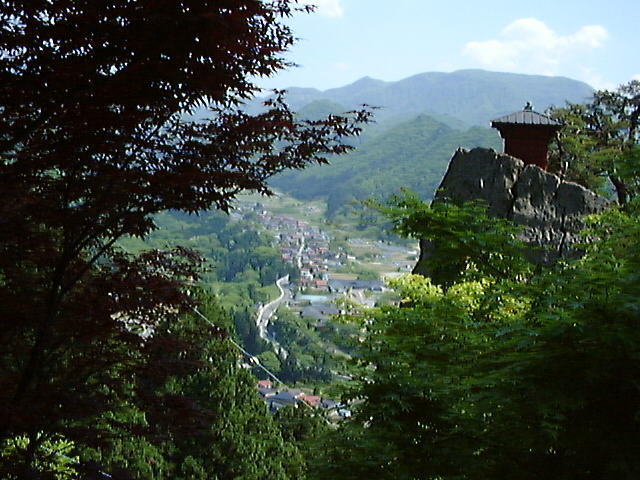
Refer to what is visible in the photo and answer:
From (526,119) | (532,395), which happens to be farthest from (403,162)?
(532,395)

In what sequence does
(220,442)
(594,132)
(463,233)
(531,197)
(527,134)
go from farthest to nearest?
1. (594,132)
2. (220,442)
3. (527,134)
4. (531,197)
5. (463,233)

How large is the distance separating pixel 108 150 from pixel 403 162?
546ft

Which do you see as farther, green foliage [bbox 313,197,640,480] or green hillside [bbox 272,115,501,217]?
green hillside [bbox 272,115,501,217]

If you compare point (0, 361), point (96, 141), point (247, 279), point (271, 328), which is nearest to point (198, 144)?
point (96, 141)

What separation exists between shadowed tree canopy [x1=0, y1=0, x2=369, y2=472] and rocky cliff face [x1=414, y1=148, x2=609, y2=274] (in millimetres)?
9044

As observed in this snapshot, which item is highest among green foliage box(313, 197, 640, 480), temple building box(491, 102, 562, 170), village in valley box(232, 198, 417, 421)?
temple building box(491, 102, 562, 170)

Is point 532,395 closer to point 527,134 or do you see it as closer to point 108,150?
point 108,150

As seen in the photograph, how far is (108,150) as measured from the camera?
3.63m

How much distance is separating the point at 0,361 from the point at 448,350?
163 inches

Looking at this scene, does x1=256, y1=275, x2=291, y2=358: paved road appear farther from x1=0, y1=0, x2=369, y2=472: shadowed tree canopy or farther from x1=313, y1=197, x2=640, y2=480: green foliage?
x1=0, y1=0, x2=369, y2=472: shadowed tree canopy

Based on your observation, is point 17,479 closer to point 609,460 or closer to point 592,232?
point 609,460

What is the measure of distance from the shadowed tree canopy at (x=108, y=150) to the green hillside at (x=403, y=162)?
395 ft

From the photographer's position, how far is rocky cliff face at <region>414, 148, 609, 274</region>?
508 inches

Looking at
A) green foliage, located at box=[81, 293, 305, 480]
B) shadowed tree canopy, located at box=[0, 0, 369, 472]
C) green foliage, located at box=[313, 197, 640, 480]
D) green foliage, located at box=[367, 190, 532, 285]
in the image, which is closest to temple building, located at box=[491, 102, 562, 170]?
green foliage, located at box=[367, 190, 532, 285]
